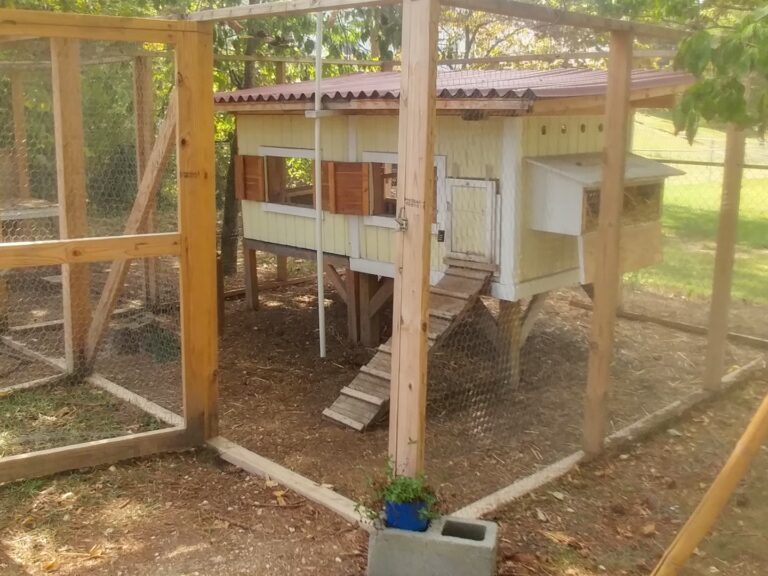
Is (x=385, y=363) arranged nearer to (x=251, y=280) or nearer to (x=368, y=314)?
(x=368, y=314)

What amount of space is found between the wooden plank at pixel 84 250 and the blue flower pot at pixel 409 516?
6.16ft

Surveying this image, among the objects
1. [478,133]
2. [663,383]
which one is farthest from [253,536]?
[663,383]

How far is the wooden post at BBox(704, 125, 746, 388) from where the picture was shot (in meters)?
4.92

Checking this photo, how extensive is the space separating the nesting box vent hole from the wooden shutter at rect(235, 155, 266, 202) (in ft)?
15.3

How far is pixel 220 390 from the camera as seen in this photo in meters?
5.59

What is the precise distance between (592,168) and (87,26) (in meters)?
3.19

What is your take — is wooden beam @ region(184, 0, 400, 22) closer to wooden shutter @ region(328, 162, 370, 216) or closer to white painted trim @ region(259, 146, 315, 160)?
wooden shutter @ region(328, 162, 370, 216)

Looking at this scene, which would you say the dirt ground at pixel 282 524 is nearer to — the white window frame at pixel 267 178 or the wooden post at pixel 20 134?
the wooden post at pixel 20 134

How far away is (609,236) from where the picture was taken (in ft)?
13.2

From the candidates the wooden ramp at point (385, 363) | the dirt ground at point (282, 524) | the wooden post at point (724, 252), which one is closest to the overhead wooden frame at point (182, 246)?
the dirt ground at point (282, 524)

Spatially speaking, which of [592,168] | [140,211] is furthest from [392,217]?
[140,211]

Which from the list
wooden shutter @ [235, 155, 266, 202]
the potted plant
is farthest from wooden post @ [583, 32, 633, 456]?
wooden shutter @ [235, 155, 266, 202]

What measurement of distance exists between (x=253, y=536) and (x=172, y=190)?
270 centimetres

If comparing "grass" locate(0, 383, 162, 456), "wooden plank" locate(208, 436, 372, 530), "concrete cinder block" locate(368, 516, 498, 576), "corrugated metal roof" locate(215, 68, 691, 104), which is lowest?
"wooden plank" locate(208, 436, 372, 530)
